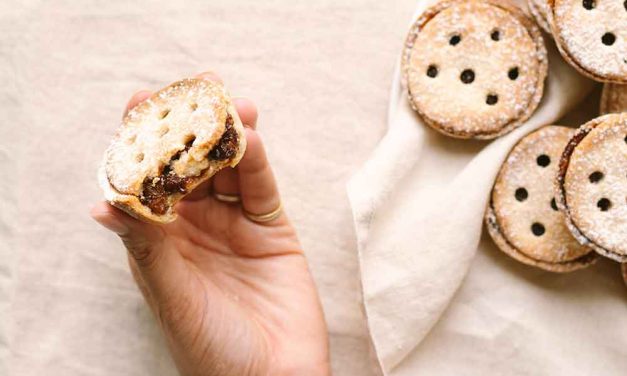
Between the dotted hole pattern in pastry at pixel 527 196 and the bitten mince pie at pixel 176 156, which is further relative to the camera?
the dotted hole pattern in pastry at pixel 527 196

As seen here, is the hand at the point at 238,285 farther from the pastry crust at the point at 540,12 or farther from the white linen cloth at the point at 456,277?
the pastry crust at the point at 540,12

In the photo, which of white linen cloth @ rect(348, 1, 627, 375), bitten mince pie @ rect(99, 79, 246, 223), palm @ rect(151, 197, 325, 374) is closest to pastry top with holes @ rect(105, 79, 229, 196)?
bitten mince pie @ rect(99, 79, 246, 223)

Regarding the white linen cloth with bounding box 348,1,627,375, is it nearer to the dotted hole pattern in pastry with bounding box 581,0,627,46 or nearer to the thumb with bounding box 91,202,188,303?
the dotted hole pattern in pastry with bounding box 581,0,627,46

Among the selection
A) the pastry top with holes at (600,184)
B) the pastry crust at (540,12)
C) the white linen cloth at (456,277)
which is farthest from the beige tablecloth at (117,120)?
the pastry top with holes at (600,184)

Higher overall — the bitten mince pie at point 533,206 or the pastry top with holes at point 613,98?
the pastry top with holes at point 613,98

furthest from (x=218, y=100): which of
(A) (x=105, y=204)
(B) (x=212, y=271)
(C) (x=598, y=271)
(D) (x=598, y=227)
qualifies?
(C) (x=598, y=271)

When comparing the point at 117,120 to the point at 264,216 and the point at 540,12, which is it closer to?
the point at 264,216
